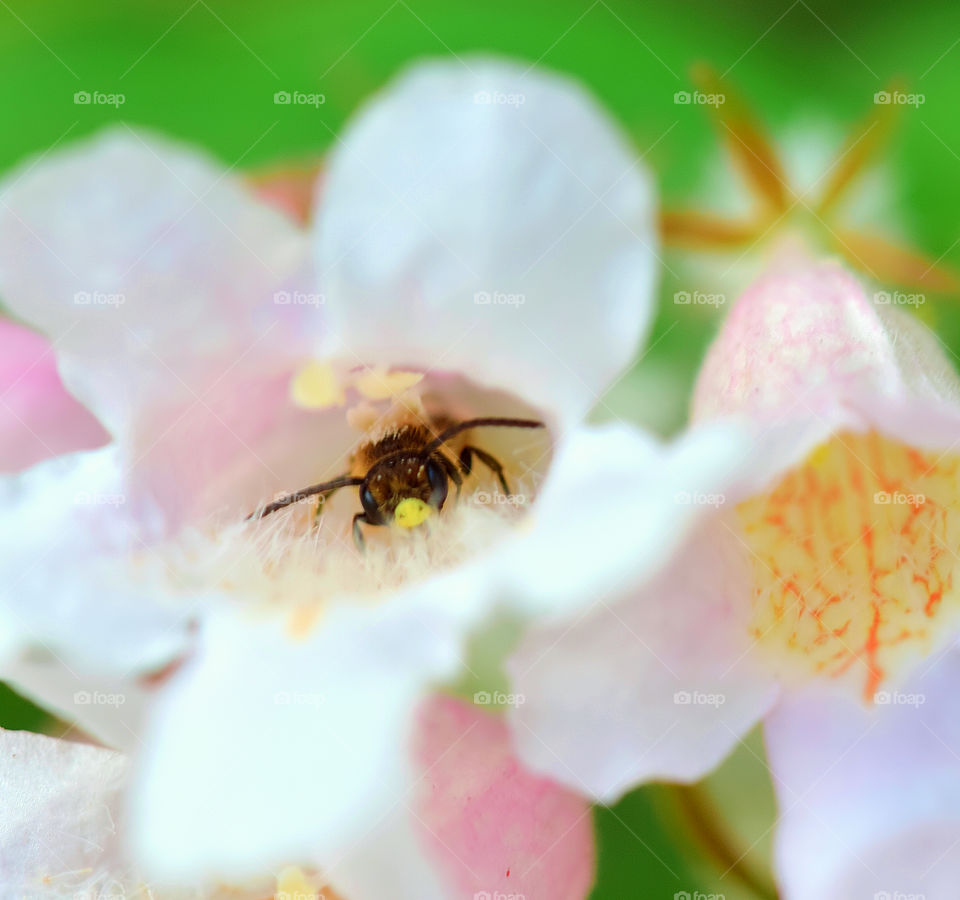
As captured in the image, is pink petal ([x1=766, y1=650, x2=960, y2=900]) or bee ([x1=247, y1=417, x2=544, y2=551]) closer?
pink petal ([x1=766, y1=650, x2=960, y2=900])

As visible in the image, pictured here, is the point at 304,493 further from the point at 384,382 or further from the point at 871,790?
the point at 871,790

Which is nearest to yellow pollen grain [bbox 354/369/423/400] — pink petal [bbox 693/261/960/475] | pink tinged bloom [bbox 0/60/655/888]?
pink tinged bloom [bbox 0/60/655/888]

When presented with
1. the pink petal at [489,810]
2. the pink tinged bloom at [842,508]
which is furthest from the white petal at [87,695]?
the pink tinged bloom at [842,508]

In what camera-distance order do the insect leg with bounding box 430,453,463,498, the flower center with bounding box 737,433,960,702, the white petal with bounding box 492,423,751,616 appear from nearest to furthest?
the white petal with bounding box 492,423,751,616 < the flower center with bounding box 737,433,960,702 < the insect leg with bounding box 430,453,463,498

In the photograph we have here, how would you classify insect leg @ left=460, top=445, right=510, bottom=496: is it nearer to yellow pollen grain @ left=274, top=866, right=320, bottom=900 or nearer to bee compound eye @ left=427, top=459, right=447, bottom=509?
bee compound eye @ left=427, top=459, right=447, bottom=509

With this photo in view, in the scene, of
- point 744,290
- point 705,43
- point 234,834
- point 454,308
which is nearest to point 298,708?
point 234,834

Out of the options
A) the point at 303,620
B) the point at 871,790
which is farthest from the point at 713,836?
the point at 303,620

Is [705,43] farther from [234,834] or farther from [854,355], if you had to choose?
[234,834]

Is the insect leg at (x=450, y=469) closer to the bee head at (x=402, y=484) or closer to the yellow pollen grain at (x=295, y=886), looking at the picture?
the bee head at (x=402, y=484)
